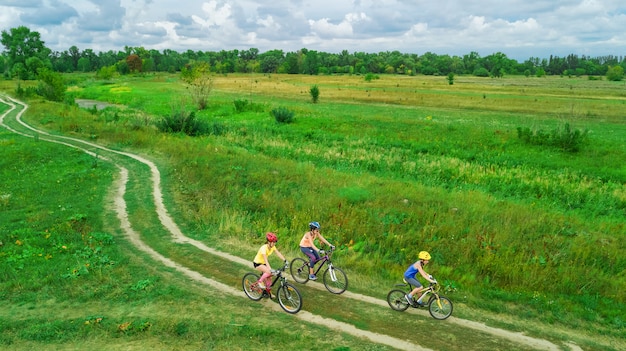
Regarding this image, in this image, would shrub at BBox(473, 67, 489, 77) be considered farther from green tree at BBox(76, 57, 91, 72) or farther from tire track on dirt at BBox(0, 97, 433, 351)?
tire track on dirt at BBox(0, 97, 433, 351)

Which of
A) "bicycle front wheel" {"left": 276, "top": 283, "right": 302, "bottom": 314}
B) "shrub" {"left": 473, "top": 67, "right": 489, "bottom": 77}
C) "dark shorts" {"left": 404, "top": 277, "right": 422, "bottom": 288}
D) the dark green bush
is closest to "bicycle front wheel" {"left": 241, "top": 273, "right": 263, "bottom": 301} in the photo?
"bicycle front wheel" {"left": 276, "top": 283, "right": 302, "bottom": 314}

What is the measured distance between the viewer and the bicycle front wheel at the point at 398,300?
439 inches

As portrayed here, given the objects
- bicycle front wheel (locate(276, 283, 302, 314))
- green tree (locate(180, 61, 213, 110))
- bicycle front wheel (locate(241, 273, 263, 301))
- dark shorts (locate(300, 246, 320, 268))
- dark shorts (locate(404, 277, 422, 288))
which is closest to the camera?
bicycle front wheel (locate(276, 283, 302, 314))

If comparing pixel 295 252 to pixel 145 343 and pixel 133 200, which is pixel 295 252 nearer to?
pixel 145 343

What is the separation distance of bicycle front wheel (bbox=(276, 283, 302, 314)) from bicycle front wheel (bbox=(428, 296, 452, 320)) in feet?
10.8

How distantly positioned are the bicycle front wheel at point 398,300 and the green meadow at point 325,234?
0.23m

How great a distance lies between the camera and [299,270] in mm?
12820

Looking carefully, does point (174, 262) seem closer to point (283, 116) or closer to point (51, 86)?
point (283, 116)

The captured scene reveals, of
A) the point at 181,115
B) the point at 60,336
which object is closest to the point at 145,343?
the point at 60,336

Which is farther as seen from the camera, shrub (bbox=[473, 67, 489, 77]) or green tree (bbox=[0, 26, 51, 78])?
shrub (bbox=[473, 67, 489, 77])

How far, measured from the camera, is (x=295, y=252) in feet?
49.4

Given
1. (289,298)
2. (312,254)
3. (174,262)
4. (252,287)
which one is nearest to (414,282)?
(312,254)

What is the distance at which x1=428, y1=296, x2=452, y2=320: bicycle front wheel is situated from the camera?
10742 mm

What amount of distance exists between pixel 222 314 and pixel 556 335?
8.07 metres
